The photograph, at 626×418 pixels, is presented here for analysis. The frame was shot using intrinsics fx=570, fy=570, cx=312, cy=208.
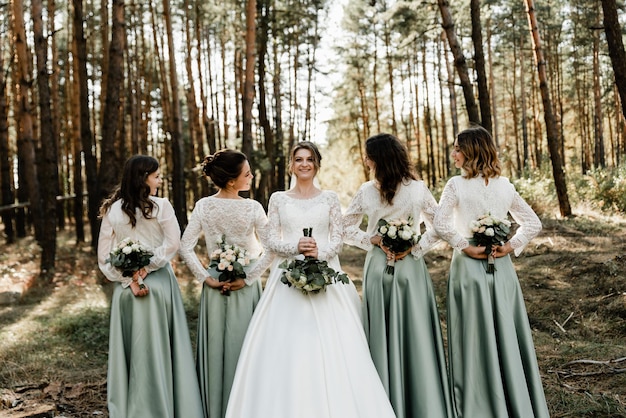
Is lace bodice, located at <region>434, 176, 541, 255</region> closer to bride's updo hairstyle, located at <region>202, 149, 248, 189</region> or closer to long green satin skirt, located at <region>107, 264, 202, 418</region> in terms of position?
bride's updo hairstyle, located at <region>202, 149, 248, 189</region>

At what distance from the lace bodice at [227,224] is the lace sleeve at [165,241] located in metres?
0.12

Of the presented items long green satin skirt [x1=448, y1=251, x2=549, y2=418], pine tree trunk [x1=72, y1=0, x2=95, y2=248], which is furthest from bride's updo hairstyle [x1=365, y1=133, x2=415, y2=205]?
pine tree trunk [x1=72, y1=0, x2=95, y2=248]

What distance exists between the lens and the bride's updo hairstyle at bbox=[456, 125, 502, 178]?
4594mm

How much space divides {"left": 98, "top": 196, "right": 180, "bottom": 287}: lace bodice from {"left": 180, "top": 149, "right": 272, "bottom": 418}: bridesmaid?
0.17 metres

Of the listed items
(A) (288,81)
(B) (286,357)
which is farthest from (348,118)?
(B) (286,357)

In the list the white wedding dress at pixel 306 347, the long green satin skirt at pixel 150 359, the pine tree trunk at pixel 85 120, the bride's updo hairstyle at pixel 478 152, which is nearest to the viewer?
the white wedding dress at pixel 306 347

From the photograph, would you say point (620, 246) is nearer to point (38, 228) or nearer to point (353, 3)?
point (38, 228)

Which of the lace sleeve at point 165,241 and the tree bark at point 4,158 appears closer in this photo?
the lace sleeve at point 165,241

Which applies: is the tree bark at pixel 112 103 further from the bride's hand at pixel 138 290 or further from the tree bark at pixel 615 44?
the tree bark at pixel 615 44

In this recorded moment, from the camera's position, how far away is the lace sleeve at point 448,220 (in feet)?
14.9

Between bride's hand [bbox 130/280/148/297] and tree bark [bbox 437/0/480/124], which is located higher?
tree bark [bbox 437/0/480/124]

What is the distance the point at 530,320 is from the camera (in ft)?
24.8

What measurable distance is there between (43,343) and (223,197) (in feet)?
12.9

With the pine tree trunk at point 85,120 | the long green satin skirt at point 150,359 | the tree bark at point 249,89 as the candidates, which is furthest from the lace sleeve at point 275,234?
the pine tree trunk at point 85,120
